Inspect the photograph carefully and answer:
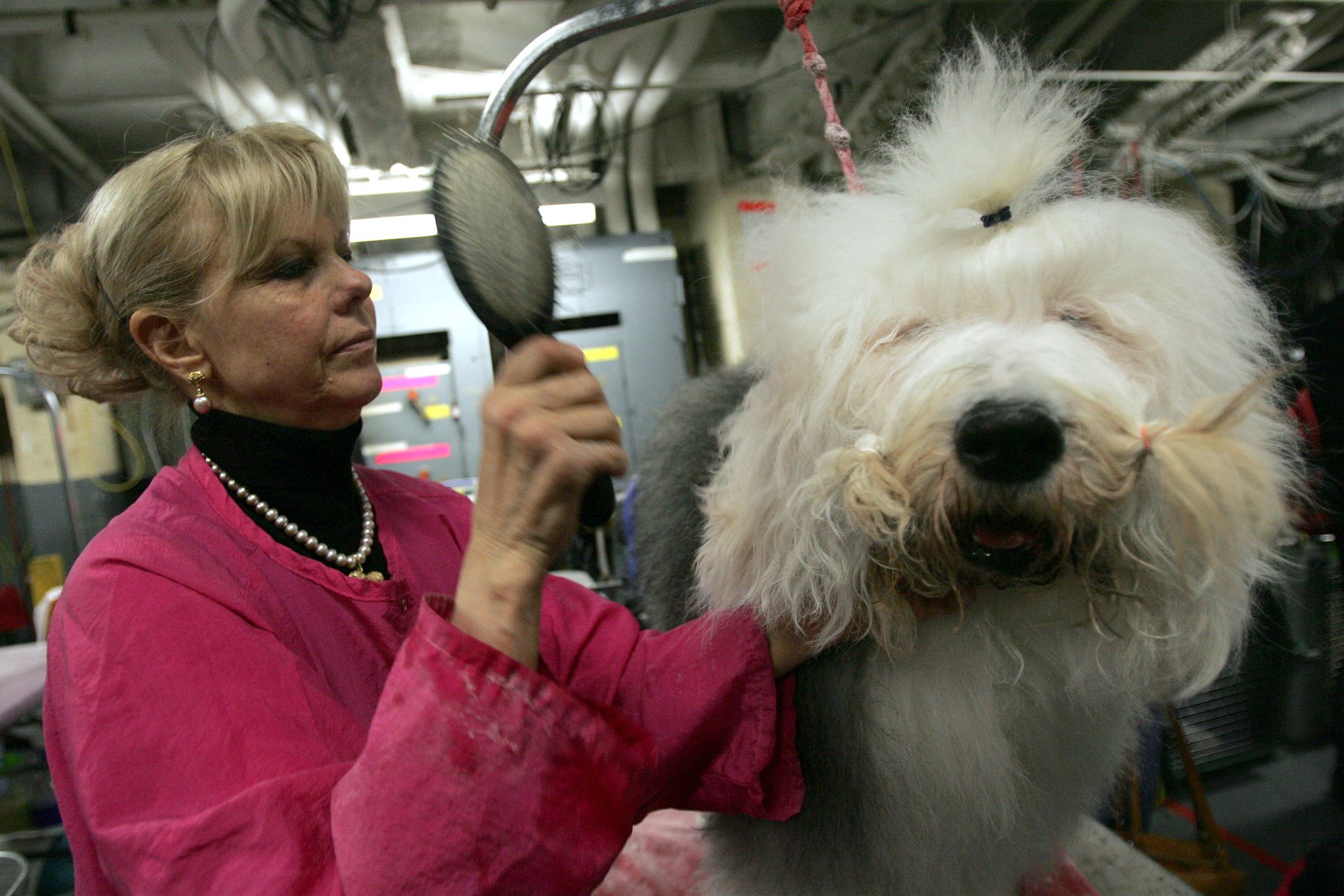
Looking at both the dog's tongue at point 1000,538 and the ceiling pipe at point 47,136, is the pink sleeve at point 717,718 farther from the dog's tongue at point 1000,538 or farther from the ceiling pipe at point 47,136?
the ceiling pipe at point 47,136

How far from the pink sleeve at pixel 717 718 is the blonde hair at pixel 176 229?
0.54 metres

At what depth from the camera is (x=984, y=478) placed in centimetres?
60

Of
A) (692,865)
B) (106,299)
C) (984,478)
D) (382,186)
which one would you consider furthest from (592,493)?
(382,186)

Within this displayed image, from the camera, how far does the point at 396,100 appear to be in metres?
2.84

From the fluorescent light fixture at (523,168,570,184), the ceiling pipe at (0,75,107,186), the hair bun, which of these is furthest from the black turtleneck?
the ceiling pipe at (0,75,107,186)

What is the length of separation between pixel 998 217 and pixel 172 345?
85 cm

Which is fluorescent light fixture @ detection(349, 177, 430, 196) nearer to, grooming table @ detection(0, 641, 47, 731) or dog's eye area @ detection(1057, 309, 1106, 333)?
grooming table @ detection(0, 641, 47, 731)

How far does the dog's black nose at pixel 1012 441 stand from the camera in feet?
1.93

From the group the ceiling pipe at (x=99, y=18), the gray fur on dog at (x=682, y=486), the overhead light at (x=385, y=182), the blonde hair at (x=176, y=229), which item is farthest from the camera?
the overhead light at (x=385, y=182)

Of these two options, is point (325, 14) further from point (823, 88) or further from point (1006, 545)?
point (1006, 545)

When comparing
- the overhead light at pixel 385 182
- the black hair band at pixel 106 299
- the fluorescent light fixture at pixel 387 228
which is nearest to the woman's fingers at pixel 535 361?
the black hair band at pixel 106 299

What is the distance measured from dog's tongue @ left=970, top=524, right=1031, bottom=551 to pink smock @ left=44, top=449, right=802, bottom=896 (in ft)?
0.92

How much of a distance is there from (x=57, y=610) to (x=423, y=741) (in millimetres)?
406

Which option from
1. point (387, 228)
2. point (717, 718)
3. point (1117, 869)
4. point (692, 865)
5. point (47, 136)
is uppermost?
point (47, 136)
